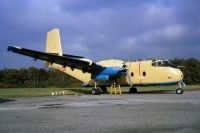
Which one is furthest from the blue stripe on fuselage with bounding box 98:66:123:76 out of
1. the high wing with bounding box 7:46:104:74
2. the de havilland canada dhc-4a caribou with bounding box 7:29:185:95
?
the high wing with bounding box 7:46:104:74

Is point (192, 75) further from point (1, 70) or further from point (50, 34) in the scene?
point (50, 34)

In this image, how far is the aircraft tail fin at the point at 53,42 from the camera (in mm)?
37094

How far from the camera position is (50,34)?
124 ft

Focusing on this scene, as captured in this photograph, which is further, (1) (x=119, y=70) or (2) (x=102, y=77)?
(2) (x=102, y=77)

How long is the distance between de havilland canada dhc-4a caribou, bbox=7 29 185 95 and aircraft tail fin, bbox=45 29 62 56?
3793mm

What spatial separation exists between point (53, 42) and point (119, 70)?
27.6ft

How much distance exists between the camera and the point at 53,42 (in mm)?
37375

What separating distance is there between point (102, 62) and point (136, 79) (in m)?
3.72

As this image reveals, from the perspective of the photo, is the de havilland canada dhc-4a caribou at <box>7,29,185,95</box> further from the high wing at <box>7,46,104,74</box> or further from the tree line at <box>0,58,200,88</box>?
the tree line at <box>0,58,200,88</box>

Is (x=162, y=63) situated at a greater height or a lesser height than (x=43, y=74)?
lesser

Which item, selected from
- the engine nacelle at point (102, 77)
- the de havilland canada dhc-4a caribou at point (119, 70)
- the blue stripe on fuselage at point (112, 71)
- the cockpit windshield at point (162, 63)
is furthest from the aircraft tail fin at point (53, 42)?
the cockpit windshield at point (162, 63)

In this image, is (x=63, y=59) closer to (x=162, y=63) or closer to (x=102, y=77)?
(x=102, y=77)

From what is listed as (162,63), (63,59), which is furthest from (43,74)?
(162,63)

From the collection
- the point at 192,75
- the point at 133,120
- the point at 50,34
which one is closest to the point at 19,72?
the point at 192,75
